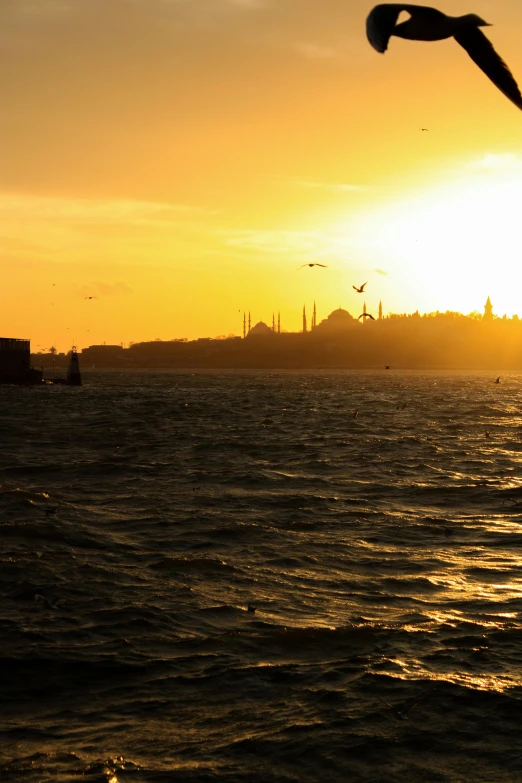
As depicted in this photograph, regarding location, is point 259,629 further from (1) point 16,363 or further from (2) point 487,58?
(1) point 16,363

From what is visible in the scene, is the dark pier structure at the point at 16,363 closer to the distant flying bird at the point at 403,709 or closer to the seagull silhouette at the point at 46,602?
→ the seagull silhouette at the point at 46,602

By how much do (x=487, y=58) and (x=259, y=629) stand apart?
8.07 metres

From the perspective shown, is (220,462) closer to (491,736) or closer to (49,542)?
(49,542)

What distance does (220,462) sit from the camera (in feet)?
96.7

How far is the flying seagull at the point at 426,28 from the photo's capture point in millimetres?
3930

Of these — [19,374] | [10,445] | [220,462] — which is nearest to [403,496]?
[220,462]

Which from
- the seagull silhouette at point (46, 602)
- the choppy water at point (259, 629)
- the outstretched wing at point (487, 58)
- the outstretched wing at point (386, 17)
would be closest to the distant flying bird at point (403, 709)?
the choppy water at point (259, 629)

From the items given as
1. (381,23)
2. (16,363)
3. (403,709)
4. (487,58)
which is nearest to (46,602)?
(403,709)

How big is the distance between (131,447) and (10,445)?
4.49 m

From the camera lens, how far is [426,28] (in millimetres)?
4051

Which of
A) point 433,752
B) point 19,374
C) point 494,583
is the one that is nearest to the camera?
point 433,752

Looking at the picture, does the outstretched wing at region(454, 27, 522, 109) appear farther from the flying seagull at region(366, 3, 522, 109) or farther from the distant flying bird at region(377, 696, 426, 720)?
the distant flying bird at region(377, 696, 426, 720)

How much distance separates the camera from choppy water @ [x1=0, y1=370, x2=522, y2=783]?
7922 millimetres

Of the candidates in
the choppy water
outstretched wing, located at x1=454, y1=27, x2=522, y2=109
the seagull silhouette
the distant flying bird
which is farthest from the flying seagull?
the seagull silhouette
